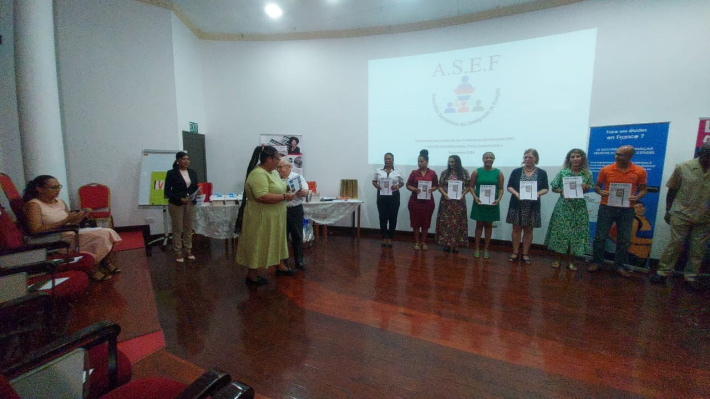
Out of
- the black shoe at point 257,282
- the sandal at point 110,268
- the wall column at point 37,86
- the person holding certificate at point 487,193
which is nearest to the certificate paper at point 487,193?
the person holding certificate at point 487,193

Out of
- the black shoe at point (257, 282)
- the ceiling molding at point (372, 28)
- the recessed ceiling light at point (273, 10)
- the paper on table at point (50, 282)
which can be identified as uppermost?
the recessed ceiling light at point (273, 10)

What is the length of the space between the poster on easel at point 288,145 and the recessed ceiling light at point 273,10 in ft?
6.76

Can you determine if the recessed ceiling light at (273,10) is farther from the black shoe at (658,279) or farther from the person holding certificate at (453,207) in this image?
the black shoe at (658,279)

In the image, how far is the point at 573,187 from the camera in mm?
3535

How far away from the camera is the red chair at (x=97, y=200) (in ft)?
14.5

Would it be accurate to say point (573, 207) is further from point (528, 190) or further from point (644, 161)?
point (644, 161)

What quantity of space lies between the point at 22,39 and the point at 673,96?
8.69 metres

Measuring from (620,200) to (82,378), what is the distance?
487 cm

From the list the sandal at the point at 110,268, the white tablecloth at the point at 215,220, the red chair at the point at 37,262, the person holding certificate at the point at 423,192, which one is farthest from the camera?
the person holding certificate at the point at 423,192

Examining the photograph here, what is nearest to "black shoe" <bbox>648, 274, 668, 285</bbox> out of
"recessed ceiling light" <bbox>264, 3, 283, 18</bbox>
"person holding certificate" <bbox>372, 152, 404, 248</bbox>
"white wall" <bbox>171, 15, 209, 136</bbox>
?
"person holding certificate" <bbox>372, 152, 404, 248</bbox>

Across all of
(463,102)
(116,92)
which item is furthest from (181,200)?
(463,102)

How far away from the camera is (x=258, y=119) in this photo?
578 centimetres

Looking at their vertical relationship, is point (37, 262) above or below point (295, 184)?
below

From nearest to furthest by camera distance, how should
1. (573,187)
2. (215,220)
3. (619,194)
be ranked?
(619,194) → (573,187) → (215,220)
